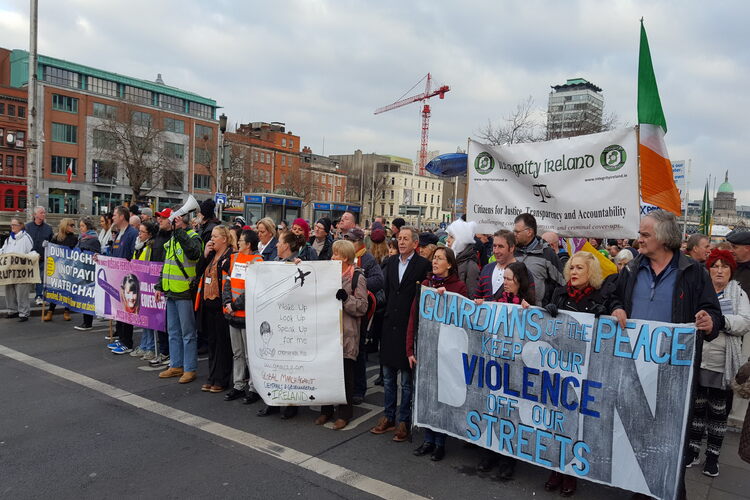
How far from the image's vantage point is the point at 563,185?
5219mm

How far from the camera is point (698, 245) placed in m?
5.97

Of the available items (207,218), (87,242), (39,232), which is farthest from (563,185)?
(39,232)

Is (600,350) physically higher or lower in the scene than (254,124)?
lower

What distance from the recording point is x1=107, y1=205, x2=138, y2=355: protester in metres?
7.79

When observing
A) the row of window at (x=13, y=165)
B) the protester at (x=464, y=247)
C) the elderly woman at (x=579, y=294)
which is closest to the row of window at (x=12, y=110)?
the row of window at (x=13, y=165)

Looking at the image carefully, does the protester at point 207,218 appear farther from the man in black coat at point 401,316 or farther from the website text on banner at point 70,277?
the man in black coat at point 401,316

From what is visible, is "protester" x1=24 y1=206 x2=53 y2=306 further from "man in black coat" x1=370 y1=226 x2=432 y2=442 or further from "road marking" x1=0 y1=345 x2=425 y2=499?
"man in black coat" x1=370 y1=226 x2=432 y2=442

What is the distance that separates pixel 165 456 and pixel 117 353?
3.89m

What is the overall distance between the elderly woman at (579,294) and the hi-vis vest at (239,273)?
131 inches

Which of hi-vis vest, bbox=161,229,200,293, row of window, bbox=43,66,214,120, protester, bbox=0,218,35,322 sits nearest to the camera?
hi-vis vest, bbox=161,229,200,293

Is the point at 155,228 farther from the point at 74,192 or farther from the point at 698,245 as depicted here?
the point at 74,192

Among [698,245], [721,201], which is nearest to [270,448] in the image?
[698,245]

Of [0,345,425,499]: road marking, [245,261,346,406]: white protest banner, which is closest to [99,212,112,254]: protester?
[0,345,425,499]: road marking

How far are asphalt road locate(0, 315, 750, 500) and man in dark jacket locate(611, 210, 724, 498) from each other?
145 cm
